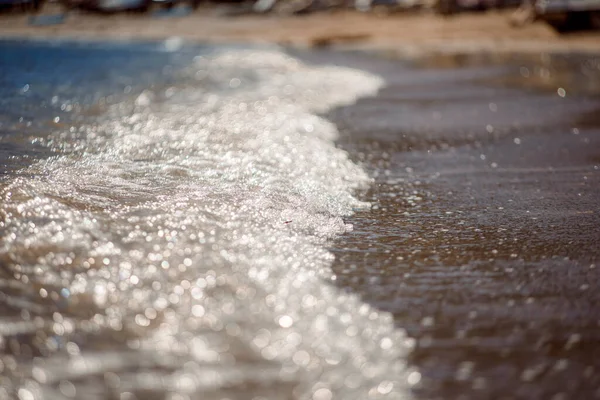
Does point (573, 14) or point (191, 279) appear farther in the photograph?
point (573, 14)

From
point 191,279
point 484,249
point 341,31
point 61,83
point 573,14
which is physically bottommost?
point 341,31

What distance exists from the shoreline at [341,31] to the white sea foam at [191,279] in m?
10.7

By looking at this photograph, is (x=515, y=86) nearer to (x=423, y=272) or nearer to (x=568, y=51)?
(x=568, y=51)

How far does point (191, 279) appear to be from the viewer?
6.68 feet

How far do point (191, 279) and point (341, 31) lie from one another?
17.1m

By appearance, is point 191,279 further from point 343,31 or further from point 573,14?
point 343,31

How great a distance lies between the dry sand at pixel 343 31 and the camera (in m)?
14.5

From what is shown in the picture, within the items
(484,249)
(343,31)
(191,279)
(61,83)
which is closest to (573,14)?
(343,31)

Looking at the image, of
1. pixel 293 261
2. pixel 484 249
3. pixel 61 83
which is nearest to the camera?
pixel 293 261

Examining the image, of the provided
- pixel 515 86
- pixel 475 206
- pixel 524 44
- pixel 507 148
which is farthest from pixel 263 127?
pixel 524 44

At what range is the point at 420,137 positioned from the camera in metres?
4.86

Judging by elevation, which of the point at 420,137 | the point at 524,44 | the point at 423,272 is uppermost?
the point at 423,272

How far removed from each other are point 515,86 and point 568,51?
5329mm

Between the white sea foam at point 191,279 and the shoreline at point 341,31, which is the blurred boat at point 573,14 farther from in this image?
the white sea foam at point 191,279
